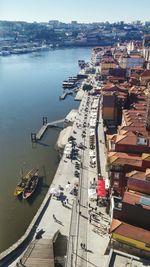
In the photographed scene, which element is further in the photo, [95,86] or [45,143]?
[95,86]

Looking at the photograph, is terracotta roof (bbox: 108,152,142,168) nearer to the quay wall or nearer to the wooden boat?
the quay wall

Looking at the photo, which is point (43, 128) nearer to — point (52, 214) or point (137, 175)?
point (52, 214)

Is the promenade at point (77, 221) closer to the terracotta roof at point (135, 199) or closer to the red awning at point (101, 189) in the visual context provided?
the red awning at point (101, 189)

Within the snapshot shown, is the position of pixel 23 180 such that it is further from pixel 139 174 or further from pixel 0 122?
pixel 0 122

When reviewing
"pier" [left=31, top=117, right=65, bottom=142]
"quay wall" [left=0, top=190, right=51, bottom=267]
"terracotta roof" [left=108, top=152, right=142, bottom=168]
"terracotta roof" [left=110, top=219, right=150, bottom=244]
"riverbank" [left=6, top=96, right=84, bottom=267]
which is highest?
"terracotta roof" [left=108, top=152, right=142, bottom=168]

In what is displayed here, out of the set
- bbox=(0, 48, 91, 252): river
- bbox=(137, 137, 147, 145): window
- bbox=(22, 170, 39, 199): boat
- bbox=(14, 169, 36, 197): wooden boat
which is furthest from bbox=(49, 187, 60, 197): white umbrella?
bbox=(137, 137, 147, 145): window

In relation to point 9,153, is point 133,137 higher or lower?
higher

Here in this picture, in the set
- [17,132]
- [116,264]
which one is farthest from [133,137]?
[17,132]

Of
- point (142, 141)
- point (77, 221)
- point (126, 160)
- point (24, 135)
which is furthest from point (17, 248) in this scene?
point (24, 135)
